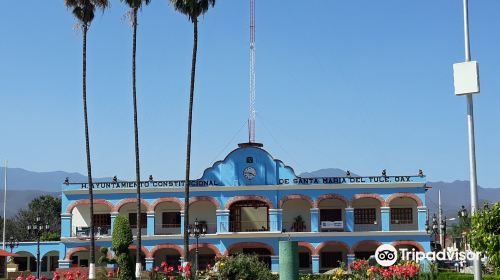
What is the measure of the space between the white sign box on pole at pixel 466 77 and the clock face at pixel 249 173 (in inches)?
1325

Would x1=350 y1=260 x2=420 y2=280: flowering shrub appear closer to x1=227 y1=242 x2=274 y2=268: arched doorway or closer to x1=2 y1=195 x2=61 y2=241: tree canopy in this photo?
x1=227 y1=242 x2=274 y2=268: arched doorway

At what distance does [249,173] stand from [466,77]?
33919 millimetres

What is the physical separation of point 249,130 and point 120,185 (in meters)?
11.3

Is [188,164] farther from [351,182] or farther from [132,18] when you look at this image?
[351,182]

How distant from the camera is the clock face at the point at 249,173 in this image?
1905 inches

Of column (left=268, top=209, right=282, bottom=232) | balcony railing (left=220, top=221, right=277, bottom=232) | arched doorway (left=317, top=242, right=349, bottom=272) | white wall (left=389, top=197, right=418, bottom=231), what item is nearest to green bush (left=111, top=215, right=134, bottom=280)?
balcony railing (left=220, top=221, right=277, bottom=232)

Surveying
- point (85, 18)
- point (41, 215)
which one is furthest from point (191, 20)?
point (41, 215)

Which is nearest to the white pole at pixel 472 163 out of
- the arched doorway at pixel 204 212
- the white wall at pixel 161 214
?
the arched doorway at pixel 204 212

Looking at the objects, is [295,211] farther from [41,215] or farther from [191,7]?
[41,215]

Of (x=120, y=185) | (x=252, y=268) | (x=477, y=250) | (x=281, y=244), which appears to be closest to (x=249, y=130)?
(x=120, y=185)

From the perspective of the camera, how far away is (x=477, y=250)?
14898mm

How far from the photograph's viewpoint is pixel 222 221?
4806 cm

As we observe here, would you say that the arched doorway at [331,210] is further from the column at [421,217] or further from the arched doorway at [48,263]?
the arched doorway at [48,263]

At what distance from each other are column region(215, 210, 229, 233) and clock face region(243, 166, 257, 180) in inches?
106
